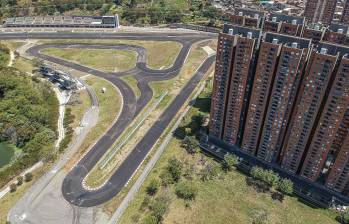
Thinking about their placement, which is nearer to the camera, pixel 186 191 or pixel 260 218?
pixel 260 218

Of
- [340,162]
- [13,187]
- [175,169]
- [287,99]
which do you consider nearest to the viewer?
[340,162]

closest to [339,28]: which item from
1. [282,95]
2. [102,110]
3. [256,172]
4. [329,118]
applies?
[282,95]

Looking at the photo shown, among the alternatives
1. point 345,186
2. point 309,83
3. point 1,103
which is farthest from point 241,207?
point 1,103

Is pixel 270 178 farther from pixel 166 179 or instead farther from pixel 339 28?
pixel 339 28

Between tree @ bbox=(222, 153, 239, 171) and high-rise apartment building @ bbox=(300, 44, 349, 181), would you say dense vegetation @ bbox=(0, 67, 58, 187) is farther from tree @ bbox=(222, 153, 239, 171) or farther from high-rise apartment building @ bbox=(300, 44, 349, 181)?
high-rise apartment building @ bbox=(300, 44, 349, 181)

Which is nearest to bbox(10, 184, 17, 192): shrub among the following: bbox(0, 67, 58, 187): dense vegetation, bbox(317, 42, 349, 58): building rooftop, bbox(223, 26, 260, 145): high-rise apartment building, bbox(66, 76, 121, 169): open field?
bbox(0, 67, 58, 187): dense vegetation

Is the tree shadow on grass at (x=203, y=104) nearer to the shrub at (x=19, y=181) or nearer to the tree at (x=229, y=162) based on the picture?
the tree at (x=229, y=162)
